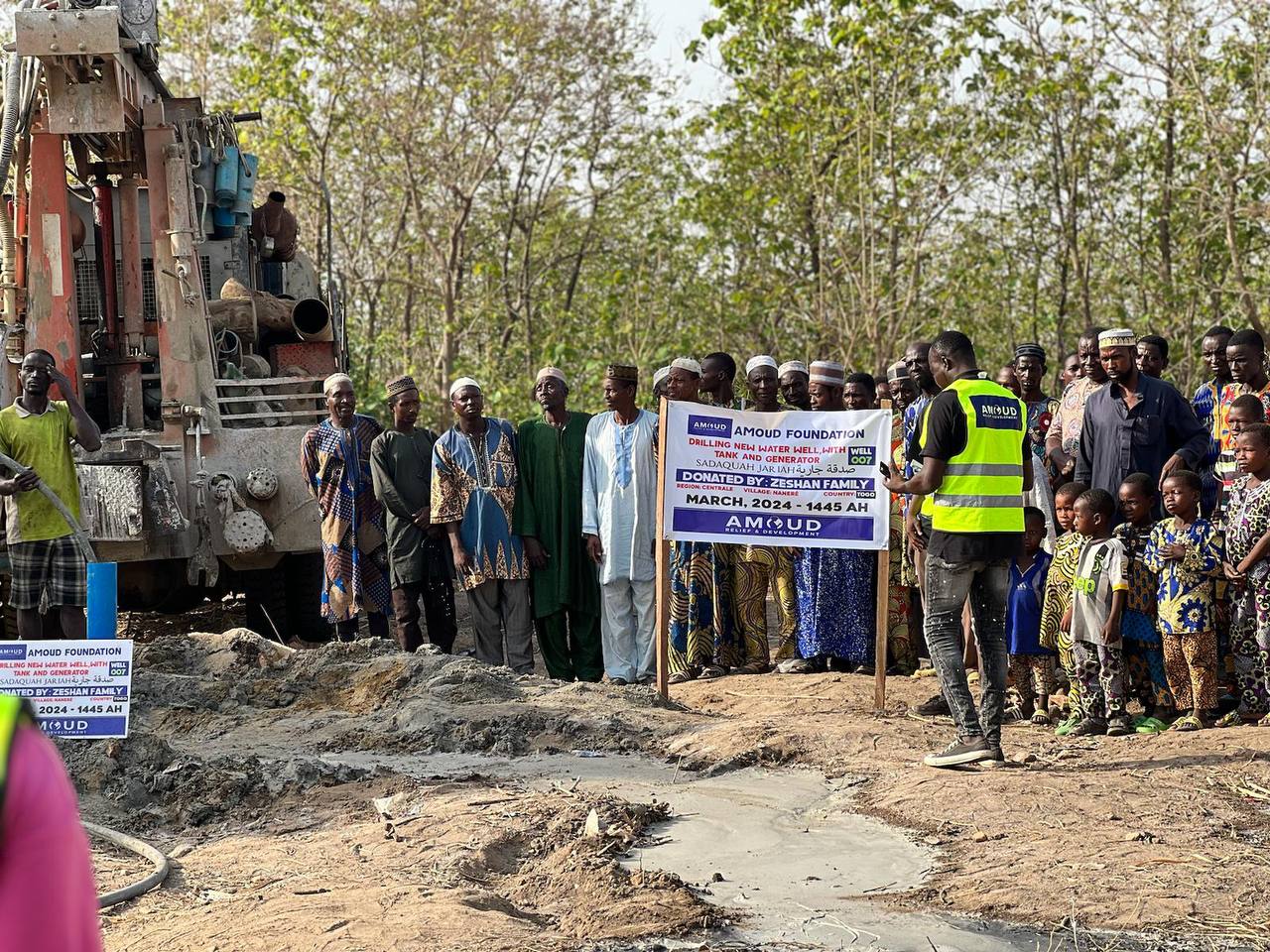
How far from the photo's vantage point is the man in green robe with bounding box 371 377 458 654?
8.70m

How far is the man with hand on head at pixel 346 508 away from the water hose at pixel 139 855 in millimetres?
3377

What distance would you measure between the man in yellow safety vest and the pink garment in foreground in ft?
16.1

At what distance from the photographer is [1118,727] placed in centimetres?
679

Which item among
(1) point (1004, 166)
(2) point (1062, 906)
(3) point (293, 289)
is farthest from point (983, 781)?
(1) point (1004, 166)

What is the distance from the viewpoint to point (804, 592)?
8562mm

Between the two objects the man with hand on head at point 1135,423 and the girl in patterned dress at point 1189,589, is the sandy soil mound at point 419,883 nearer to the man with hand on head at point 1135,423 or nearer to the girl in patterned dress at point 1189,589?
the girl in patterned dress at point 1189,589

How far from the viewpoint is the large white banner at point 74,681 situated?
5.69m

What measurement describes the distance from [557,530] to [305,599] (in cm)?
239

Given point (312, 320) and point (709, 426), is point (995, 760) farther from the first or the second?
point (312, 320)

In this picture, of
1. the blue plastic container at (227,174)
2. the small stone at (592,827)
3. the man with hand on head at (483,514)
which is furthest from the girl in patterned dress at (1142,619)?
the blue plastic container at (227,174)

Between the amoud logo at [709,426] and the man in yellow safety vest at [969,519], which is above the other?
the amoud logo at [709,426]

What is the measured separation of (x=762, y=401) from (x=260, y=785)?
383cm

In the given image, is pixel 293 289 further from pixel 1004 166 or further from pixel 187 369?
pixel 1004 166

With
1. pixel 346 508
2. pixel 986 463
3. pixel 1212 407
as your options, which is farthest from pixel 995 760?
pixel 346 508
